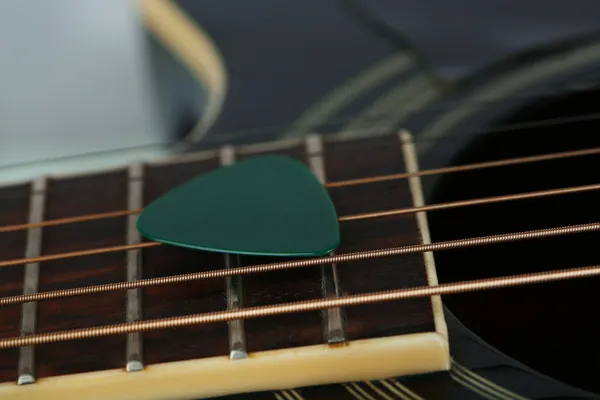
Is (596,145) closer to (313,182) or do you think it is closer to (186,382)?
(313,182)

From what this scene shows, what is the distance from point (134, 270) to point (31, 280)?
86 mm

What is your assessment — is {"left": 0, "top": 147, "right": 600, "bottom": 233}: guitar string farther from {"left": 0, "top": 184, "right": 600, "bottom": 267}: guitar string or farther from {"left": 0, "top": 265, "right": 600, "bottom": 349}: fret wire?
{"left": 0, "top": 265, "right": 600, "bottom": 349}: fret wire

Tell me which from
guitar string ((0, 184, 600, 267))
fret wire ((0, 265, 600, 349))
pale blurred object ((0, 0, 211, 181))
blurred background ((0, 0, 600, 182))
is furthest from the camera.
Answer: pale blurred object ((0, 0, 211, 181))

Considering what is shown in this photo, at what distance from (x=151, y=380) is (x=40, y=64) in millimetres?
872

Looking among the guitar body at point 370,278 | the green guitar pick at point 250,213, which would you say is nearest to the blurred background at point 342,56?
the guitar body at point 370,278

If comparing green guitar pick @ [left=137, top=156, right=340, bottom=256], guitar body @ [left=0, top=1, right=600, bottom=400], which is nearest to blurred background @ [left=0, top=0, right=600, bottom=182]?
guitar body @ [left=0, top=1, right=600, bottom=400]

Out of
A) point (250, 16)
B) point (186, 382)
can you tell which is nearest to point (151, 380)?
point (186, 382)

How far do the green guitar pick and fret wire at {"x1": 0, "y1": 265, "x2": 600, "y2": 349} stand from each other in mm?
59

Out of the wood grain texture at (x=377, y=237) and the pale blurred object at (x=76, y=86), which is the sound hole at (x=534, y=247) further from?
the pale blurred object at (x=76, y=86)

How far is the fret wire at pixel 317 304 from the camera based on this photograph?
0.55 meters

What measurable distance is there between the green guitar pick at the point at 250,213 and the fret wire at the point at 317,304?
0.19 feet

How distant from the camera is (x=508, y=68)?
0.84 metres

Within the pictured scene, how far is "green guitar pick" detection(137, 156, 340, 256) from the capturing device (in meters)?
0.62

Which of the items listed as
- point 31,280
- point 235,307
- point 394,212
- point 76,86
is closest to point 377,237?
point 394,212
